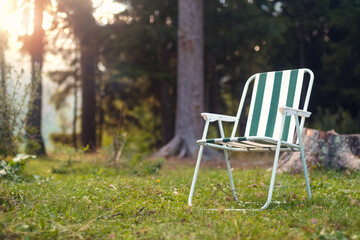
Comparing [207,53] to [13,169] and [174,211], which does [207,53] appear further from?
[174,211]

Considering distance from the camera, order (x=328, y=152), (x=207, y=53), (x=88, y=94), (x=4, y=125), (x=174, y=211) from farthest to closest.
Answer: (x=88, y=94), (x=207, y=53), (x=4, y=125), (x=328, y=152), (x=174, y=211)

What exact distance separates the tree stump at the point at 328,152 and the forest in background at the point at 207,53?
352 cm

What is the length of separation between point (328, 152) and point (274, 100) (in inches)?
69.7

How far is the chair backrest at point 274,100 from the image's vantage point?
344cm

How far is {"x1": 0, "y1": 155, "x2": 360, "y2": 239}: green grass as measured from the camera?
2.26 m

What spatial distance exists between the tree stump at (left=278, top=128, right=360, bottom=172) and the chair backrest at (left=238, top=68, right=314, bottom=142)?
156 centimetres

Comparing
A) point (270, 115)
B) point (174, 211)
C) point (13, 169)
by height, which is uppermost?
point (270, 115)

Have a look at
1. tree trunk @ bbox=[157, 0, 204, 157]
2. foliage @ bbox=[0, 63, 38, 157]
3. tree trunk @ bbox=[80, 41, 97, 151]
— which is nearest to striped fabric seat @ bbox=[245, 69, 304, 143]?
foliage @ bbox=[0, 63, 38, 157]

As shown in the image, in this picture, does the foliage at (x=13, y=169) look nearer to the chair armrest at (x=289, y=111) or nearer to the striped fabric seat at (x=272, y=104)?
the striped fabric seat at (x=272, y=104)

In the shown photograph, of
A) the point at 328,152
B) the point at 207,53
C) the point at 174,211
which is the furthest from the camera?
the point at 207,53

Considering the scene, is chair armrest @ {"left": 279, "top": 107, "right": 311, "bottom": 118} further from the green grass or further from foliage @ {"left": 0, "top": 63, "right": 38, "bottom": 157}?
foliage @ {"left": 0, "top": 63, "right": 38, "bottom": 157}

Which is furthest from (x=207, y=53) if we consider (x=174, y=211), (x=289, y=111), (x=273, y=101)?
(x=174, y=211)

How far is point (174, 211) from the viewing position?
287cm

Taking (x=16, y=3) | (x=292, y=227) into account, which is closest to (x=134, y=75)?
(x=16, y=3)
